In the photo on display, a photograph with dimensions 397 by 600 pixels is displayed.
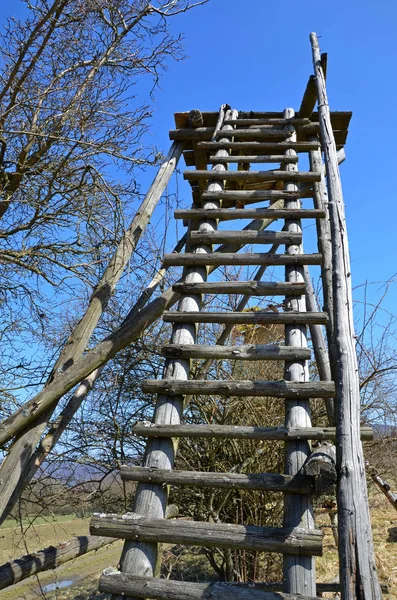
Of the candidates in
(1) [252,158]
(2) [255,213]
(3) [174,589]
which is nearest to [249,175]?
(1) [252,158]

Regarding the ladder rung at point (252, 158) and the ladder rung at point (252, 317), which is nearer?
the ladder rung at point (252, 317)

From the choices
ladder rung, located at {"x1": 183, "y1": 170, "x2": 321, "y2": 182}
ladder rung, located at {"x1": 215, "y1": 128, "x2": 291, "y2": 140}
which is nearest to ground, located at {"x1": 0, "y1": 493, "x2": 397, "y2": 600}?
ladder rung, located at {"x1": 183, "y1": 170, "x2": 321, "y2": 182}

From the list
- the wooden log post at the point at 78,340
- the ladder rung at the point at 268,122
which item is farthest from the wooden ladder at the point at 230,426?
the ladder rung at the point at 268,122

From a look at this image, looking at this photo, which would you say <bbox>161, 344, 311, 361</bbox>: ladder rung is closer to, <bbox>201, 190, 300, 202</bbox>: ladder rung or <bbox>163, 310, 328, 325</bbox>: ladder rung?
<bbox>163, 310, 328, 325</bbox>: ladder rung

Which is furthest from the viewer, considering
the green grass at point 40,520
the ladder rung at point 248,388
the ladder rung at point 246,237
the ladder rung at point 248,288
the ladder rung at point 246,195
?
the green grass at point 40,520

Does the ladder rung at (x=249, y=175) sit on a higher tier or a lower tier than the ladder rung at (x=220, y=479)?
higher

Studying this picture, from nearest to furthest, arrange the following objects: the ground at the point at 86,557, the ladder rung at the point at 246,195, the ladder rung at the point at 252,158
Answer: the ladder rung at the point at 246,195, the ladder rung at the point at 252,158, the ground at the point at 86,557

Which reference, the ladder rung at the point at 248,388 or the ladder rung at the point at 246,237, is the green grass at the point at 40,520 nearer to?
the ladder rung at the point at 248,388

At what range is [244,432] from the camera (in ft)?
8.45

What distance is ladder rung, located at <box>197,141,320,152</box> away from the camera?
188 inches

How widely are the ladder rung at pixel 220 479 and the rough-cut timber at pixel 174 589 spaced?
0.42m

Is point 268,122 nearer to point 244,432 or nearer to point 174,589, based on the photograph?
point 244,432

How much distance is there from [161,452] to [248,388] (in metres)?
0.57

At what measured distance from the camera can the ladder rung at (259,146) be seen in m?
4.78
